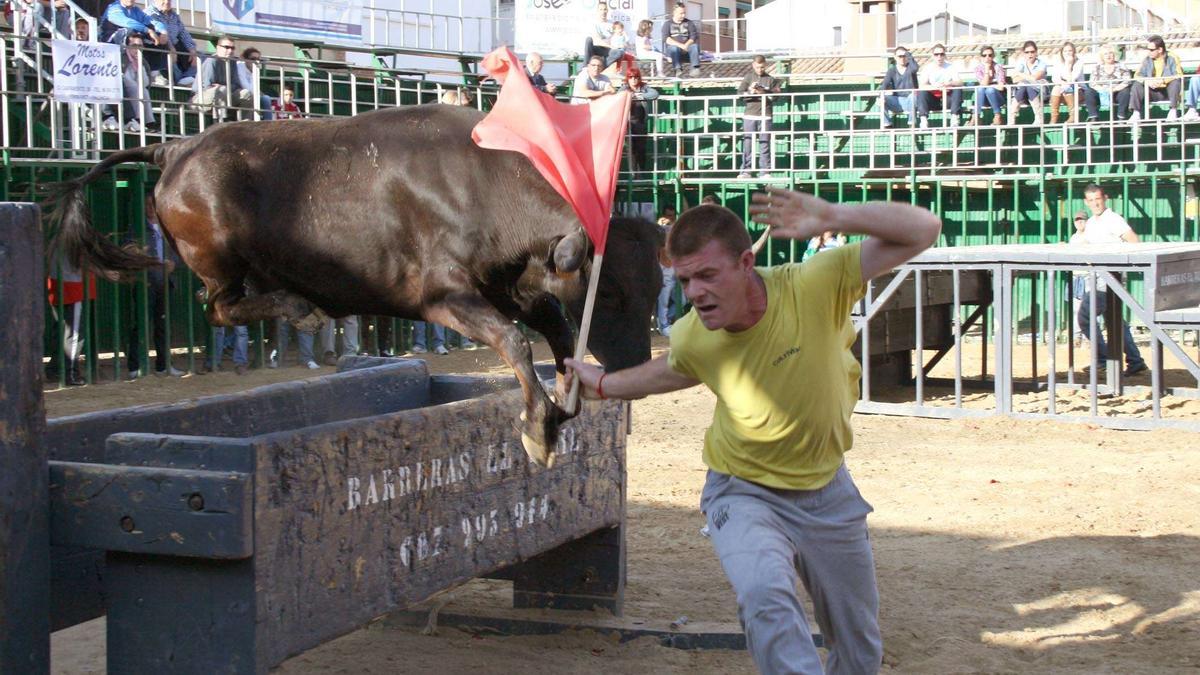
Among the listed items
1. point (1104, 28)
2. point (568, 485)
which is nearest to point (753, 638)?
point (568, 485)

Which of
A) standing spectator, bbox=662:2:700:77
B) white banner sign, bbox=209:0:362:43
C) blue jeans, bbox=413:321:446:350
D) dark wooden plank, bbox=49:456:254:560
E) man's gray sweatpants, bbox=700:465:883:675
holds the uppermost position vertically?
standing spectator, bbox=662:2:700:77

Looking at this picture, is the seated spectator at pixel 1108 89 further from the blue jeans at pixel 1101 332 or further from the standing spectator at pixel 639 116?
the standing spectator at pixel 639 116

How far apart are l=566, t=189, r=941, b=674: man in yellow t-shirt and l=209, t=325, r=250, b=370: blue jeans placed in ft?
39.7

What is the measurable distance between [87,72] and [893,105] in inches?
460

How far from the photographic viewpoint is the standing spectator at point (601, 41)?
21.5 m

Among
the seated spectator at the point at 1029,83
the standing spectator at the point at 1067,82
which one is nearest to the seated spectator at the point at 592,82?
the seated spectator at the point at 1029,83

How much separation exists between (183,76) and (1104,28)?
22508mm

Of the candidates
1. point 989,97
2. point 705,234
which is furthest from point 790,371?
point 989,97

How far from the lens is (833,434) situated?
420cm

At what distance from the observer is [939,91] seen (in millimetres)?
20750

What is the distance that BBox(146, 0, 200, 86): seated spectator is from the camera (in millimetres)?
15648

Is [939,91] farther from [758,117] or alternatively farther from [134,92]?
[134,92]

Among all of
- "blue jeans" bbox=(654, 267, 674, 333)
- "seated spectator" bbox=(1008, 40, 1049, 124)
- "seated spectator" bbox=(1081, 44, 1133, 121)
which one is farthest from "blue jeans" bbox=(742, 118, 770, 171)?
"seated spectator" bbox=(1081, 44, 1133, 121)

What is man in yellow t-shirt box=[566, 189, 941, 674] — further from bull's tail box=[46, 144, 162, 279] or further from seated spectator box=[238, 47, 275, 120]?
seated spectator box=[238, 47, 275, 120]
